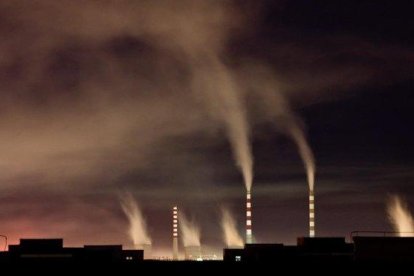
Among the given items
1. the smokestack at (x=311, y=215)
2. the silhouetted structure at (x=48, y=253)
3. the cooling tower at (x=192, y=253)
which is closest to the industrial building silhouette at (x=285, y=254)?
the silhouetted structure at (x=48, y=253)

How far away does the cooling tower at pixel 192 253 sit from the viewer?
180 m

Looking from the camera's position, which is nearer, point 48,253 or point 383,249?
point 383,249

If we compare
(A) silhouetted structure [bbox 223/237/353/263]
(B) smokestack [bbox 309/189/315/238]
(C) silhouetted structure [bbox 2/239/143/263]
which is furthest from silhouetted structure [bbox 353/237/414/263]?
(B) smokestack [bbox 309/189/315/238]

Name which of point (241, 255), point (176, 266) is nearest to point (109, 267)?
point (176, 266)

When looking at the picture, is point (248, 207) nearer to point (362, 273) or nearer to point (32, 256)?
point (32, 256)

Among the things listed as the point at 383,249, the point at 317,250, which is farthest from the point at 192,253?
the point at 383,249

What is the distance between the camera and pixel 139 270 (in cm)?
5175

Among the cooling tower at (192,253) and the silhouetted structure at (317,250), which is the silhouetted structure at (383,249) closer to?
the silhouetted structure at (317,250)

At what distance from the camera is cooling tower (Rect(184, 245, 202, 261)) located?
180m

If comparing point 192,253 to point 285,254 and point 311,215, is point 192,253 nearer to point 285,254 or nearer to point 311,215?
point 311,215

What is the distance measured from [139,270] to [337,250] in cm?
3281

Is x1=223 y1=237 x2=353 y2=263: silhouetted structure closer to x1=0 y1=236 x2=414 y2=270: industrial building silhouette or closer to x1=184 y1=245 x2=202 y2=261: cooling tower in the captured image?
x1=0 y1=236 x2=414 y2=270: industrial building silhouette

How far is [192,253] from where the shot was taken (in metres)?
183

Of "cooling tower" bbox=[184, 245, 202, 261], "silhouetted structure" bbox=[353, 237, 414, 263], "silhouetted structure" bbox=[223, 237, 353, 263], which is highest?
"cooling tower" bbox=[184, 245, 202, 261]
